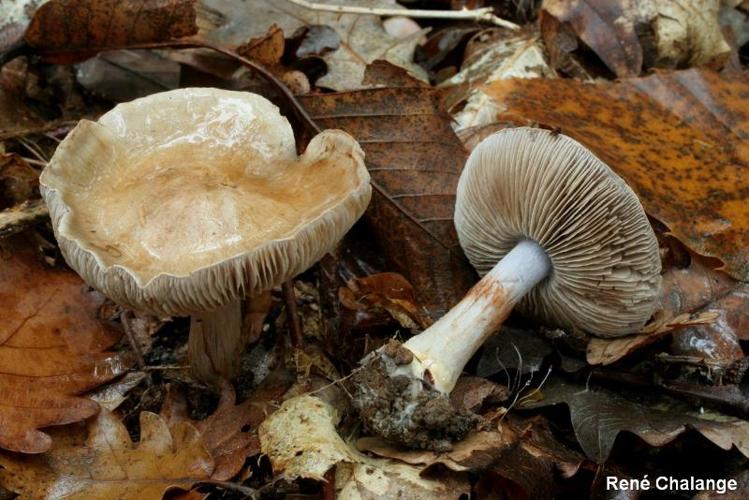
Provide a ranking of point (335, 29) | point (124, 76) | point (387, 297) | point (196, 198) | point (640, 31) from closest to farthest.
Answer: point (196, 198), point (387, 297), point (124, 76), point (335, 29), point (640, 31)

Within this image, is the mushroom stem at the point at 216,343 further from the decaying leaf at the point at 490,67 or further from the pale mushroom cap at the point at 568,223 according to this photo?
the decaying leaf at the point at 490,67

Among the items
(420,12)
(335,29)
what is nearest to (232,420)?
(335,29)

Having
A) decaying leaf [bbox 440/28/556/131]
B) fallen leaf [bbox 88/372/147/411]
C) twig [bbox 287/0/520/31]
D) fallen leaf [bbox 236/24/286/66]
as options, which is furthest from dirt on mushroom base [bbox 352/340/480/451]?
twig [bbox 287/0/520/31]

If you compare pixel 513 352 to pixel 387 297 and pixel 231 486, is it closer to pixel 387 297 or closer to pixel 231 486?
pixel 387 297

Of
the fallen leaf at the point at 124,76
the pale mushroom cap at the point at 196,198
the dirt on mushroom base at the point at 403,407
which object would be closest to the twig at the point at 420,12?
the fallen leaf at the point at 124,76

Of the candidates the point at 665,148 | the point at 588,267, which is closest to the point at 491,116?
the point at 665,148

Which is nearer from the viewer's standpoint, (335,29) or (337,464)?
(337,464)

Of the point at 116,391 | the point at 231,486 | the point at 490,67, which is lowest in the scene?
the point at 116,391

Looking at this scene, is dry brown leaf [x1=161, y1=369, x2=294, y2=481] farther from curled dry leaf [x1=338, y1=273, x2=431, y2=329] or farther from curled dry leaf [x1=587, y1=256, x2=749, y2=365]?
curled dry leaf [x1=587, y1=256, x2=749, y2=365]
